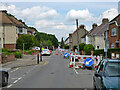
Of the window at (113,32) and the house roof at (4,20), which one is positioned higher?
the house roof at (4,20)

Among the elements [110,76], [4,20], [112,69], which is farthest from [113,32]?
[110,76]

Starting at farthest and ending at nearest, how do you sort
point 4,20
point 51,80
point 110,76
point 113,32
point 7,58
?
1. point 4,20
2. point 113,32
3. point 7,58
4. point 51,80
5. point 110,76

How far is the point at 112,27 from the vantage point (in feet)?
118

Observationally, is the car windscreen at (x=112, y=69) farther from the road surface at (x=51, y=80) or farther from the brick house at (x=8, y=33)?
the brick house at (x=8, y=33)

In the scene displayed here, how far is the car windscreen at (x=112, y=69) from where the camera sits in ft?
22.8

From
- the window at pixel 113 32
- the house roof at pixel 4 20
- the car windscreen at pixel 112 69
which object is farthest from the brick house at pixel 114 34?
the car windscreen at pixel 112 69

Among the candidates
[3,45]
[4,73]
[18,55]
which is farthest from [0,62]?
[3,45]

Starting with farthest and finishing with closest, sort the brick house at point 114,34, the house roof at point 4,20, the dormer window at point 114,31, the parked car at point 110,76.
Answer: the house roof at point 4,20 < the dormer window at point 114,31 < the brick house at point 114,34 < the parked car at point 110,76

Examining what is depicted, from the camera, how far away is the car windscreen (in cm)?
696

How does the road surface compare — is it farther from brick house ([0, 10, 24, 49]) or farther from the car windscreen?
brick house ([0, 10, 24, 49])

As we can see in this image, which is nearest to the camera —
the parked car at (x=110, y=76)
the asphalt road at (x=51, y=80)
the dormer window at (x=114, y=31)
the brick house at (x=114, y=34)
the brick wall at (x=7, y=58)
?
the parked car at (x=110, y=76)

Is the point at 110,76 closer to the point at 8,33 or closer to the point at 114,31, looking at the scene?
the point at 114,31

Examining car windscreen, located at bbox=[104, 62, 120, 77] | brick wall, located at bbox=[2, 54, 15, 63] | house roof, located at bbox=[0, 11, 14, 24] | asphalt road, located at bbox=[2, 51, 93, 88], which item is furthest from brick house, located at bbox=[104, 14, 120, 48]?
car windscreen, located at bbox=[104, 62, 120, 77]

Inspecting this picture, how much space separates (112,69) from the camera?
7305 mm
